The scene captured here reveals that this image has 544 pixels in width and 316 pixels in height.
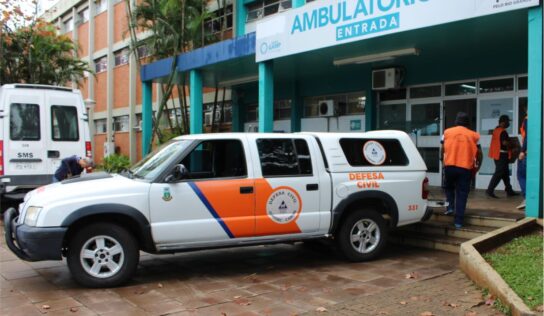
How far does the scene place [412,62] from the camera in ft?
41.5

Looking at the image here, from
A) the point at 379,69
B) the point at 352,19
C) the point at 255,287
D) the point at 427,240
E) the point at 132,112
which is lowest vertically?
the point at 255,287

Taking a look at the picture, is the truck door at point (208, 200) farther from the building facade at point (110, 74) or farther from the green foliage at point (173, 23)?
the building facade at point (110, 74)

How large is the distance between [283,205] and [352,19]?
4759mm

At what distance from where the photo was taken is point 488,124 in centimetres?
1127

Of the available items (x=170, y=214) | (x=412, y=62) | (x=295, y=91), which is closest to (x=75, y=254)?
(x=170, y=214)

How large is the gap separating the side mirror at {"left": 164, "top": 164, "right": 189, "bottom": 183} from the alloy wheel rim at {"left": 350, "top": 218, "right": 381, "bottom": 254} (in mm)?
2479

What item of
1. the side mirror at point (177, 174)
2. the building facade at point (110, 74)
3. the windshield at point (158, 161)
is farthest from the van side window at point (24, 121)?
the building facade at point (110, 74)

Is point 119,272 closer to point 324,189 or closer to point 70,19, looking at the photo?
point 324,189

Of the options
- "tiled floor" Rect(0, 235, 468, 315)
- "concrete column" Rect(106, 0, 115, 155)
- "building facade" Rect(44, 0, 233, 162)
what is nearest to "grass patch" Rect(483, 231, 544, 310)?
"tiled floor" Rect(0, 235, 468, 315)

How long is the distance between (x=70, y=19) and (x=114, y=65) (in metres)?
7.77

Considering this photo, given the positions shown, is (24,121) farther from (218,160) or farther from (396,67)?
(396,67)

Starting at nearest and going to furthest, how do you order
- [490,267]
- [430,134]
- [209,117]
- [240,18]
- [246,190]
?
[490,267] < [246,190] < [430,134] < [240,18] < [209,117]

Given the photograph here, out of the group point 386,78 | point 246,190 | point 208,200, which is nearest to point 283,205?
point 246,190

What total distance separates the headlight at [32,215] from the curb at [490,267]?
478 centimetres
